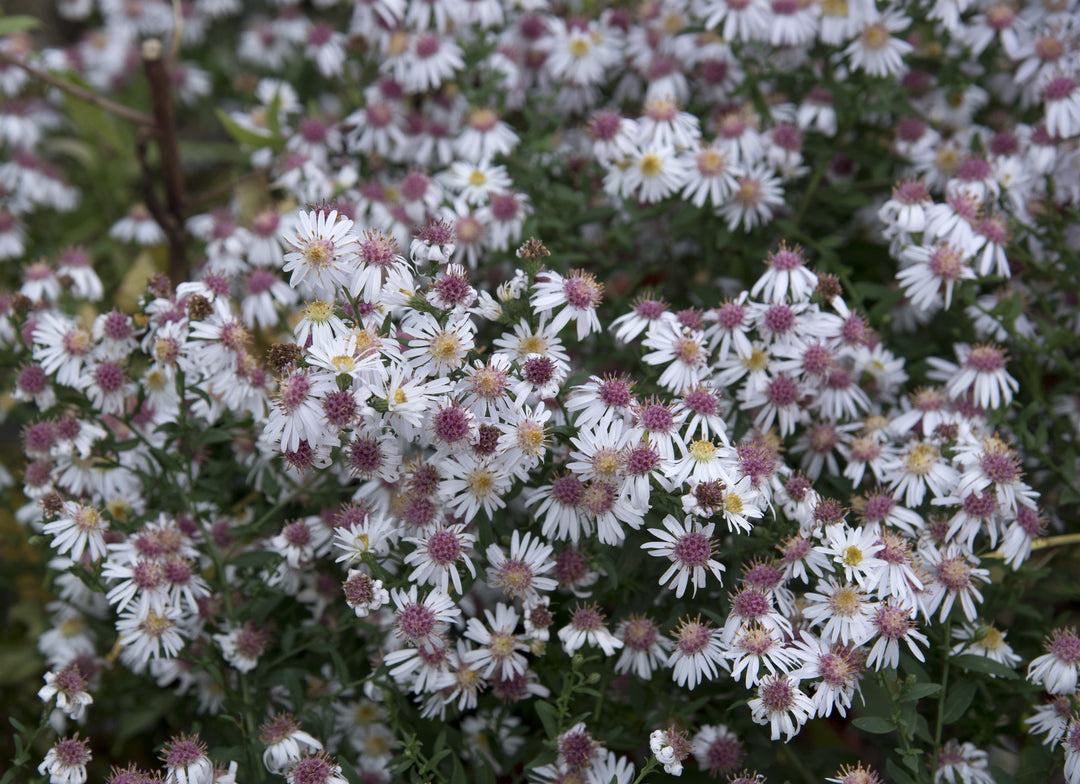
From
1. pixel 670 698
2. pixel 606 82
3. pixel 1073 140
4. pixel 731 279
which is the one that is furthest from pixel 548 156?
pixel 670 698

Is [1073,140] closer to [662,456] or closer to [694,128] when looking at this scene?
[694,128]

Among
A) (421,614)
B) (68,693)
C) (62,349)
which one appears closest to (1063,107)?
(421,614)

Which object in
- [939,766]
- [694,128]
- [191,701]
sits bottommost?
[191,701]

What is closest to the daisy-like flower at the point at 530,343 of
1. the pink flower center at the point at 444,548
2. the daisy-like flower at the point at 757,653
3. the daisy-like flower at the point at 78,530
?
the pink flower center at the point at 444,548

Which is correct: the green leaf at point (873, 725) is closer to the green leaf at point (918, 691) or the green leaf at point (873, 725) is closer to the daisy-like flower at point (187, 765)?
the green leaf at point (918, 691)

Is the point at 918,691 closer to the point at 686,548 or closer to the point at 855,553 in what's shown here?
the point at 855,553
